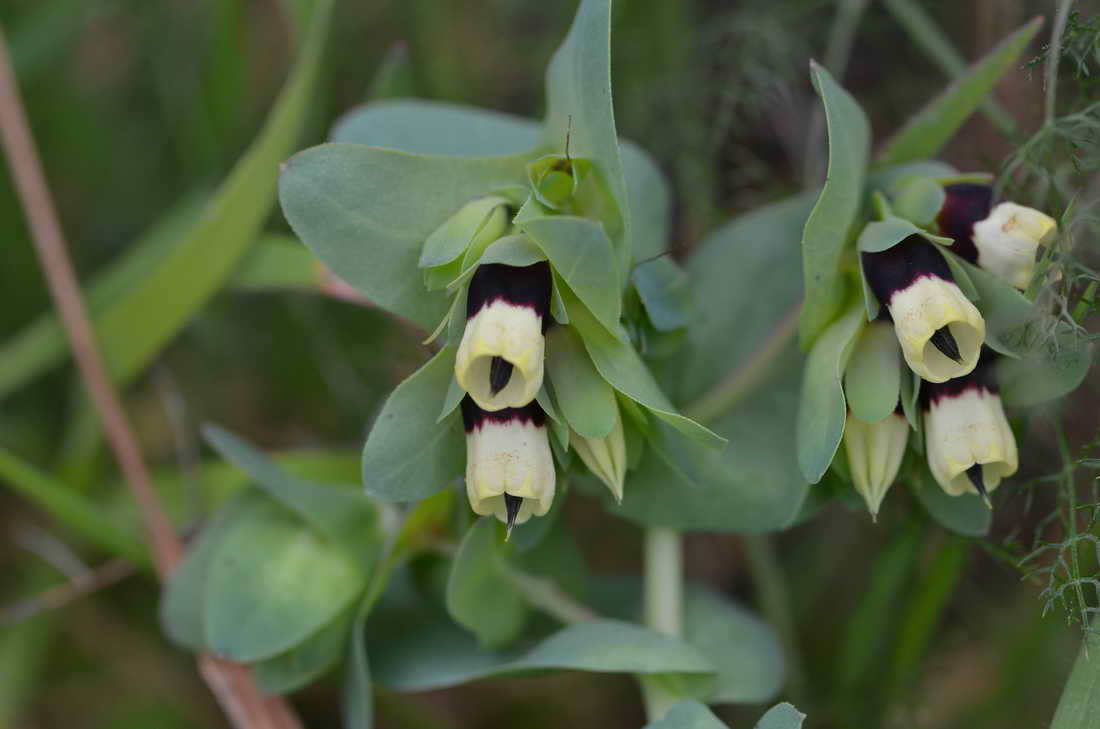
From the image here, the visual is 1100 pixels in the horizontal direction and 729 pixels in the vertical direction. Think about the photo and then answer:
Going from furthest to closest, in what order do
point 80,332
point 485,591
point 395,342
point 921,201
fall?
point 395,342 < point 80,332 < point 485,591 < point 921,201

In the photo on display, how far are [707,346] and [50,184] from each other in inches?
35.6

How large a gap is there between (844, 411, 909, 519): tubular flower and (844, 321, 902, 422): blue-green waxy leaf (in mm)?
15

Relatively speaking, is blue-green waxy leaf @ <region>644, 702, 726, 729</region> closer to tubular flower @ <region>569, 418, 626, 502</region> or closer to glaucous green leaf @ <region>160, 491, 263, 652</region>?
tubular flower @ <region>569, 418, 626, 502</region>

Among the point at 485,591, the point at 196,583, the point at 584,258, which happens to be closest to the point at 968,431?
the point at 584,258

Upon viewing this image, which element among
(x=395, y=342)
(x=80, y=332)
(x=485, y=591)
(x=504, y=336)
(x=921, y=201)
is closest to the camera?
(x=504, y=336)

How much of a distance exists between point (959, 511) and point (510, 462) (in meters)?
0.35

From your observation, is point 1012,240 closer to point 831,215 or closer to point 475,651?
point 831,215

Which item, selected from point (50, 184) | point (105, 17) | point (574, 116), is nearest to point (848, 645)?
point (574, 116)

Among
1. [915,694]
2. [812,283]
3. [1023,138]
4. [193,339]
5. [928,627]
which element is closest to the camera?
[812,283]

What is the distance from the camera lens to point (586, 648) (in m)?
0.83

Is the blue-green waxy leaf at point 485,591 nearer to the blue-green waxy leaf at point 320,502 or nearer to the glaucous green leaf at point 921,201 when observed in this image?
the blue-green waxy leaf at point 320,502

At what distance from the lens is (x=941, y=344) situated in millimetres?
698

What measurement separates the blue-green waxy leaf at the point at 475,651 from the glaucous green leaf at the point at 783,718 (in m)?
0.09

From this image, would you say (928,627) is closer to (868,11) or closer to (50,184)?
(868,11)
